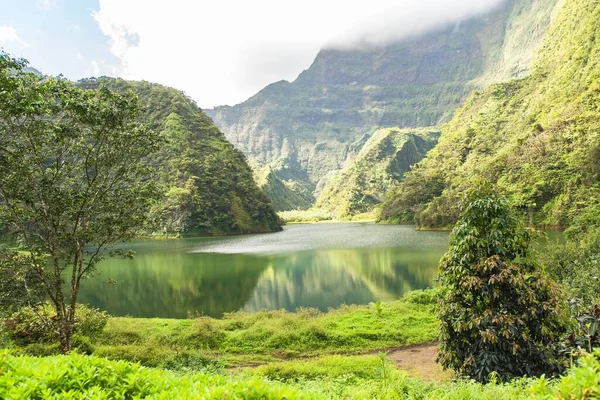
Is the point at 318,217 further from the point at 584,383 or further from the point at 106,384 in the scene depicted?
the point at 584,383

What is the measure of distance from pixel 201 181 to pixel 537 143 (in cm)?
6937

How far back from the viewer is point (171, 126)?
101 m

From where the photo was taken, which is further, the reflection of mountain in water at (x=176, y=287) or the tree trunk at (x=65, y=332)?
the reflection of mountain in water at (x=176, y=287)

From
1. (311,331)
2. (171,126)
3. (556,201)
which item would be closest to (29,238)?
(311,331)

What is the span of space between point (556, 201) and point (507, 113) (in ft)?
217

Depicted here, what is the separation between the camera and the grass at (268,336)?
1410 centimetres

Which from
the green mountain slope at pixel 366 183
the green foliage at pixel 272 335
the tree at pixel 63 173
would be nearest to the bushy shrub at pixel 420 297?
the green foliage at pixel 272 335

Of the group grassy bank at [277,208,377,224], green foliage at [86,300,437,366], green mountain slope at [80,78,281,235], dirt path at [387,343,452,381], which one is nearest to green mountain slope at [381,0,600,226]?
green foliage at [86,300,437,366]

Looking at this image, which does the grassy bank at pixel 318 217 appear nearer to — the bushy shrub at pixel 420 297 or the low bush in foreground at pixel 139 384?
the bushy shrub at pixel 420 297

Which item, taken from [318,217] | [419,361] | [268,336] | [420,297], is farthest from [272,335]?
[318,217]

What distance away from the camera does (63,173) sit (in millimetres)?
11383

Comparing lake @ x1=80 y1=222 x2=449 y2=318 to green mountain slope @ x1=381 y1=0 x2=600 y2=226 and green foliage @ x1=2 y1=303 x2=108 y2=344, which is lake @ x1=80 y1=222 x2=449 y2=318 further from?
green mountain slope @ x1=381 y1=0 x2=600 y2=226

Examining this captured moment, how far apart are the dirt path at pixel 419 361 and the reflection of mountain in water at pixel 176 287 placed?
12180 millimetres

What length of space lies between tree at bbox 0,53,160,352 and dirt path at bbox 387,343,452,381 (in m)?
10.1
